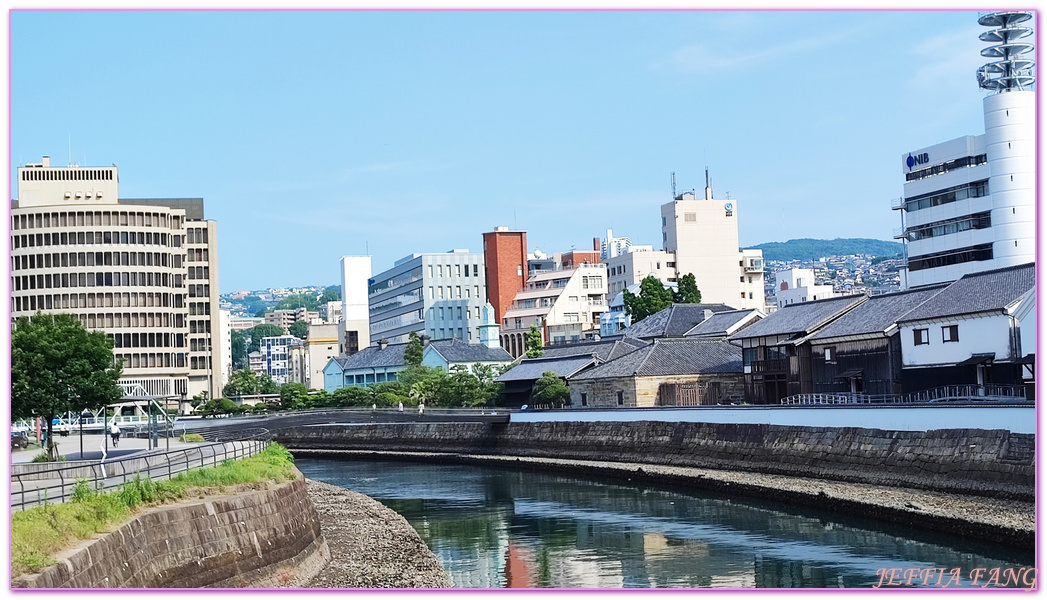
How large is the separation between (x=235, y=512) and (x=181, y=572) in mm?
3232

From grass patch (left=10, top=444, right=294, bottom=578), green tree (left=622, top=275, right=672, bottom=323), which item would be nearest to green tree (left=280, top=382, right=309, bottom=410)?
green tree (left=622, top=275, right=672, bottom=323)

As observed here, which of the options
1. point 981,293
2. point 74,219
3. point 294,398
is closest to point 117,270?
point 74,219

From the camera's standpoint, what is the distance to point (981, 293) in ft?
166

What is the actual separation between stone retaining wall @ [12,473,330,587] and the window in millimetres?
30085

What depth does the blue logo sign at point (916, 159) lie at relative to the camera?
89.8 metres

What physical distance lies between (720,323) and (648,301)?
2679 cm

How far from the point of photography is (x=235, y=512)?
82.2ft

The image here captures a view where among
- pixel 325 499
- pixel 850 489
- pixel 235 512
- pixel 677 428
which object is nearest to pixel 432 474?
pixel 677 428

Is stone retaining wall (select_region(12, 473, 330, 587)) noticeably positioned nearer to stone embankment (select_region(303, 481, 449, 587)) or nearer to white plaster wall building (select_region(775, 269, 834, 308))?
stone embankment (select_region(303, 481, 449, 587))

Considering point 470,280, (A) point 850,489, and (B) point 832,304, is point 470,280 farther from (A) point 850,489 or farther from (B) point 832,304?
(A) point 850,489

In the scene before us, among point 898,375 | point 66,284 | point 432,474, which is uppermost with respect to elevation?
point 66,284

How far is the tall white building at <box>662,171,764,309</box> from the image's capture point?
142750mm

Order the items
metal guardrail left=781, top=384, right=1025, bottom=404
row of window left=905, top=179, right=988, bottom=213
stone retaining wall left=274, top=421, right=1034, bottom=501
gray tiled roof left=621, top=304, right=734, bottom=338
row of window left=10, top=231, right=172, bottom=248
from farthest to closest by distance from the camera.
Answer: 1. row of window left=10, top=231, right=172, bottom=248
2. row of window left=905, top=179, right=988, bottom=213
3. gray tiled roof left=621, top=304, right=734, bottom=338
4. metal guardrail left=781, top=384, right=1025, bottom=404
5. stone retaining wall left=274, top=421, right=1034, bottom=501

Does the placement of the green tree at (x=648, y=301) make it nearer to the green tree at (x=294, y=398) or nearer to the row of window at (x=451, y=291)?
the green tree at (x=294, y=398)
